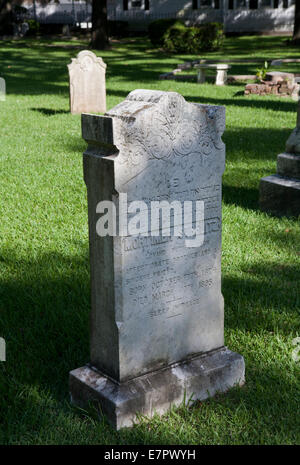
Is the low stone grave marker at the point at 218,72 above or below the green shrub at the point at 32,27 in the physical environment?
below

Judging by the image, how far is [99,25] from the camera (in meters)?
28.3

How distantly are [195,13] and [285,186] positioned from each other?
36733mm

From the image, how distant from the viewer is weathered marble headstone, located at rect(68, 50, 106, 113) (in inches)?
474

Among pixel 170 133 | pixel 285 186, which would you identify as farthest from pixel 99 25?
pixel 170 133

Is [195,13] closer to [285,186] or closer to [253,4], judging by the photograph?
[253,4]

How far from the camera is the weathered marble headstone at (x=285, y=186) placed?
20.4 feet

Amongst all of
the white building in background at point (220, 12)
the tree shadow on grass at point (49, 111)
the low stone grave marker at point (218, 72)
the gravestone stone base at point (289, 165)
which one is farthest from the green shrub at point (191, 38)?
the gravestone stone base at point (289, 165)

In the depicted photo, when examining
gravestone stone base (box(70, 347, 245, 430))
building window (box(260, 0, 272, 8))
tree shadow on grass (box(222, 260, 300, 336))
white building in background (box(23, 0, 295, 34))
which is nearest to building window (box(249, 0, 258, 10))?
white building in background (box(23, 0, 295, 34))

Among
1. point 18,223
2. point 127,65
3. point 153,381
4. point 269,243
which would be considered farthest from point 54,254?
point 127,65

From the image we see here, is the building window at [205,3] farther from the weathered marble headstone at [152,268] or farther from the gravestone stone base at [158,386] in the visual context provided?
the gravestone stone base at [158,386]

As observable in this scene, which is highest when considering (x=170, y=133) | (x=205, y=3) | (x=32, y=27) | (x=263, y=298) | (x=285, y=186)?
(x=205, y=3)

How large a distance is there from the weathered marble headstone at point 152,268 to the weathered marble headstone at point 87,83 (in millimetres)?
9266

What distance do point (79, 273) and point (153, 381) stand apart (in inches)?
71.5
